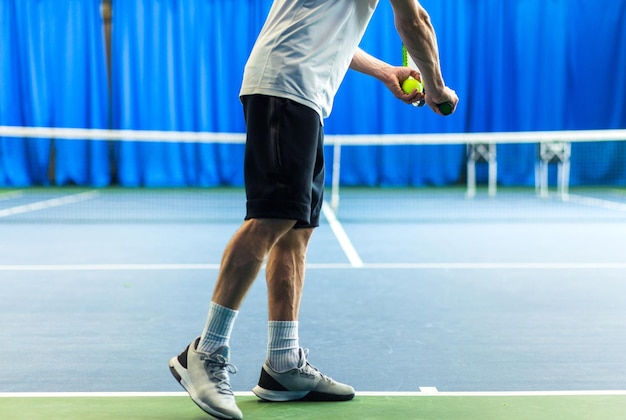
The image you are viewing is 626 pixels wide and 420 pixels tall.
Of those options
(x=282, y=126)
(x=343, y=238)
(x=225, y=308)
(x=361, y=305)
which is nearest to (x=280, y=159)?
(x=282, y=126)

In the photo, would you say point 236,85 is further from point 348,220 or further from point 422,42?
point 422,42

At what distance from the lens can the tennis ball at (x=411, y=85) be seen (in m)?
2.39

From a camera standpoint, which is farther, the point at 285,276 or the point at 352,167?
the point at 352,167

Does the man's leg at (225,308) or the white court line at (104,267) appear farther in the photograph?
the white court line at (104,267)

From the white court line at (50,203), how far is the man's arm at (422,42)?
635 centimetres

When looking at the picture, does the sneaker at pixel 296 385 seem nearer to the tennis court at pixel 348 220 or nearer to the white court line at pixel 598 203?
the tennis court at pixel 348 220

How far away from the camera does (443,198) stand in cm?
1014

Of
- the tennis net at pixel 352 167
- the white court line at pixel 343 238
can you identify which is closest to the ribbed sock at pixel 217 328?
the white court line at pixel 343 238

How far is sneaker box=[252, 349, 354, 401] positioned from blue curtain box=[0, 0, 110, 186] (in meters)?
10.2

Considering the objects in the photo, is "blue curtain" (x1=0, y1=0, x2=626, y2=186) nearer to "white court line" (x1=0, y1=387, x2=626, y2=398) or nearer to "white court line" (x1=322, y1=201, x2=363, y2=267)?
"white court line" (x1=322, y1=201, x2=363, y2=267)

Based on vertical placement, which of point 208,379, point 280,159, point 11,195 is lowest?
point 11,195

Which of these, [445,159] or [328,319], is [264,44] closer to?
[328,319]

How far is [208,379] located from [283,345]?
0.90ft

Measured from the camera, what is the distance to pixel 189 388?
6.91 feet
